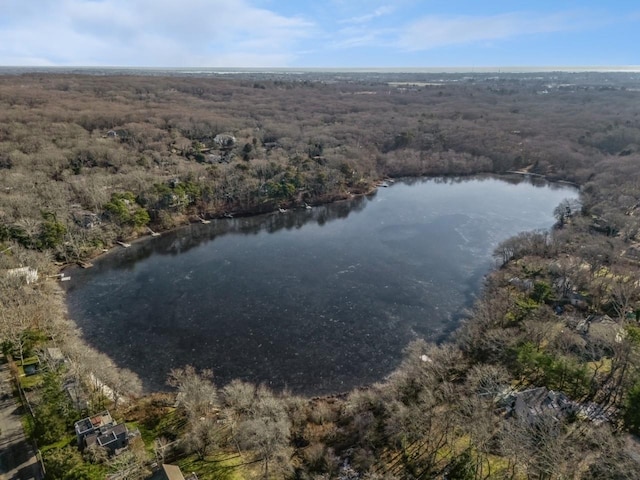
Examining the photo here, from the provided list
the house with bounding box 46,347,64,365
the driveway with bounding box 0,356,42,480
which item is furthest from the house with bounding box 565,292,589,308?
the house with bounding box 46,347,64,365

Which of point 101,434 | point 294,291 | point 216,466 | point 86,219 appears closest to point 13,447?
point 101,434

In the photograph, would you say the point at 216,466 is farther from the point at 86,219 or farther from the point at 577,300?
the point at 86,219

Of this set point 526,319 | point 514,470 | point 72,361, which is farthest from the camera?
point 526,319

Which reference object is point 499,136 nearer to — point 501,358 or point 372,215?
point 372,215

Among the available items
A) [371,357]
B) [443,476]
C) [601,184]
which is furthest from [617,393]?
[601,184]

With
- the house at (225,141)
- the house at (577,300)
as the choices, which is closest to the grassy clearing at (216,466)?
the house at (577,300)
